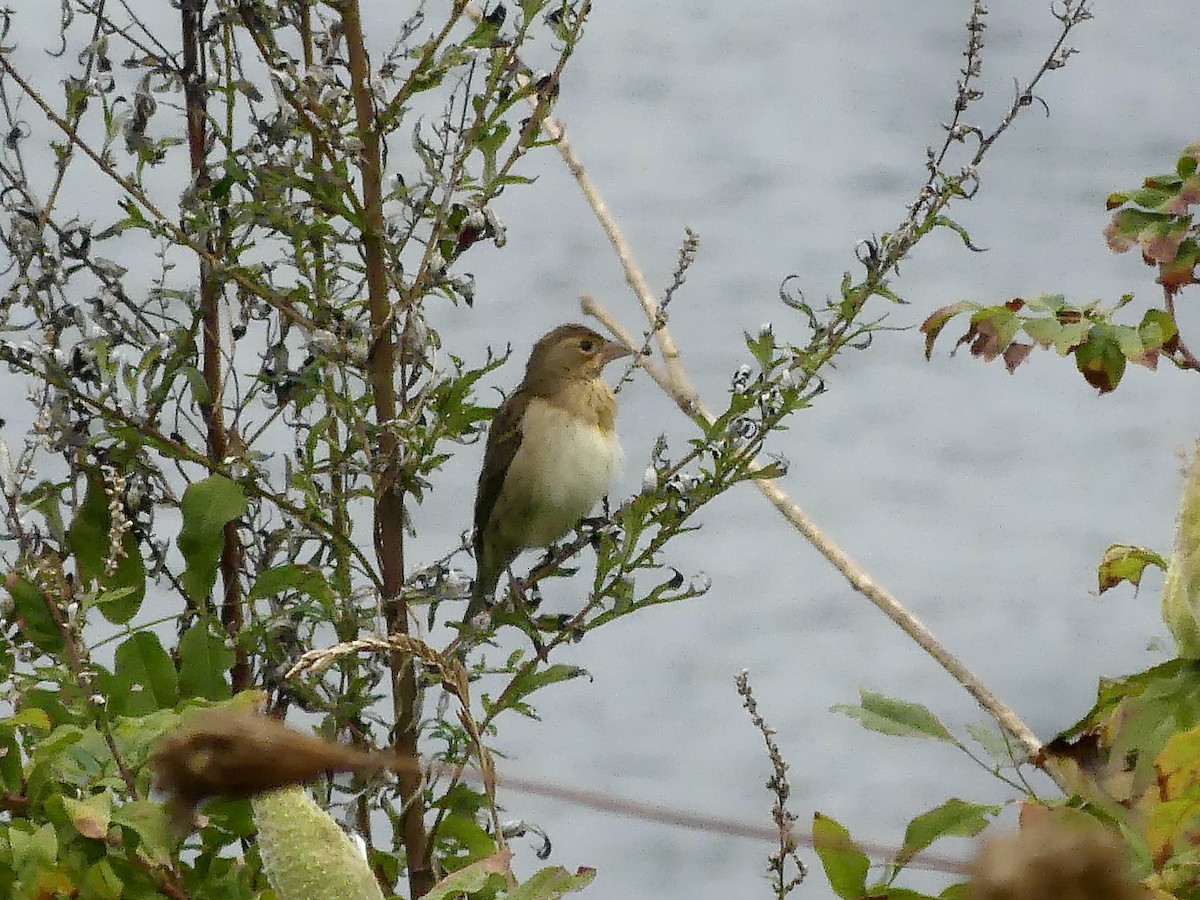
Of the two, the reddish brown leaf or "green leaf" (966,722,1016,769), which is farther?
the reddish brown leaf

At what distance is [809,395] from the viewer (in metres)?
0.89

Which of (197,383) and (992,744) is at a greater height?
(197,383)

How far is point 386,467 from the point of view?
909 millimetres

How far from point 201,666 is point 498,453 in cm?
80

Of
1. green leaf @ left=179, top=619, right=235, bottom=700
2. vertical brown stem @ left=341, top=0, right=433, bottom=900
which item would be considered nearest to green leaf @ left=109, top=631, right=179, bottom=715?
green leaf @ left=179, top=619, right=235, bottom=700

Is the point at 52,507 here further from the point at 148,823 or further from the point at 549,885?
the point at 549,885

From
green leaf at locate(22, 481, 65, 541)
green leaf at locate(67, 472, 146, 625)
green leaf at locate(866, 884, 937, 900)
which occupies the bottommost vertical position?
green leaf at locate(866, 884, 937, 900)

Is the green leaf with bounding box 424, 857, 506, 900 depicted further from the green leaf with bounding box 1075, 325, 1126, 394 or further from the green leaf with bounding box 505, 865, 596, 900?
the green leaf with bounding box 1075, 325, 1126, 394

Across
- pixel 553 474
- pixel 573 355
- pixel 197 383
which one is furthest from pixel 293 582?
pixel 573 355

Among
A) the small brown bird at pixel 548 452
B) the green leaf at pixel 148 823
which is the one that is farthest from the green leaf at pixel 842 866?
the small brown bird at pixel 548 452

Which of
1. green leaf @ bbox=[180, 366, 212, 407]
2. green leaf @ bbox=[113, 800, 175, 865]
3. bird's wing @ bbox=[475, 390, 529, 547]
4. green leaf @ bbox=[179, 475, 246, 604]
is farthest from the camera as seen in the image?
bird's wing @ bbox=[475, 390, 529, 547]

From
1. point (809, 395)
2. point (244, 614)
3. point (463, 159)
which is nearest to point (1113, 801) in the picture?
point (809, 395)

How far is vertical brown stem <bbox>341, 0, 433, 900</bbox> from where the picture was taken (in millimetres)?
900

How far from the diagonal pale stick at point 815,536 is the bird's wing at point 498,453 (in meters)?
0.20
